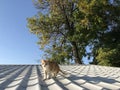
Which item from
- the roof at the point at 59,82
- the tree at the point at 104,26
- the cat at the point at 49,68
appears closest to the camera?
the roof at the point at 59,82

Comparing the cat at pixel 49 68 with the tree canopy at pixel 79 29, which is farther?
the tree canopy at pixel 79 29

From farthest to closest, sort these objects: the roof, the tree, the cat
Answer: the tree
the cat
the roof

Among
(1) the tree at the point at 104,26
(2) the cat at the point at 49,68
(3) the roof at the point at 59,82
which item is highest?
(1) the tree at the point at 104,26

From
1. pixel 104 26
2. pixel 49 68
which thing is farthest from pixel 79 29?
→ pixel 49 68

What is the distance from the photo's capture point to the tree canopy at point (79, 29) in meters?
29.3

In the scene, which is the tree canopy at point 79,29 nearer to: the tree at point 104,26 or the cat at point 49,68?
the tree at point 104,26

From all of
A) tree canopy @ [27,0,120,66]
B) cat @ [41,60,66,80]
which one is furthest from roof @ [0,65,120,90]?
tree canopy @ [27,0,120,66]

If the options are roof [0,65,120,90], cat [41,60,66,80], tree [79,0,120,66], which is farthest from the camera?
tree [79,0,120,66]

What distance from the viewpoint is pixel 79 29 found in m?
30.9

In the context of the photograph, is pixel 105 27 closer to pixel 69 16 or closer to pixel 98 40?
pixel 98 40

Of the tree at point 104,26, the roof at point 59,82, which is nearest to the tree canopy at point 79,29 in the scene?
the tree at point 104,26

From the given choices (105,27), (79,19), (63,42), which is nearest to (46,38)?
(63,42)

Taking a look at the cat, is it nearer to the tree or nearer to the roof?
the roof

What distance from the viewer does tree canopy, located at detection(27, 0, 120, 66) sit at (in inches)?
1153
